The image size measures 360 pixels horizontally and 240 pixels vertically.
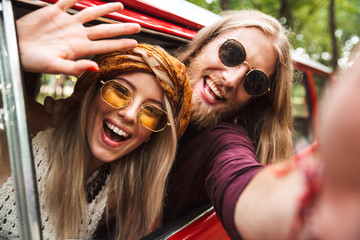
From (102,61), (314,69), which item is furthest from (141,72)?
(314,69)

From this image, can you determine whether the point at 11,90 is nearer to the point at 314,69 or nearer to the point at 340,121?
the point at 340,121

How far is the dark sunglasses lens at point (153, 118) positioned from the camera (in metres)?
1.51

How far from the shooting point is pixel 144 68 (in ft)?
4.87

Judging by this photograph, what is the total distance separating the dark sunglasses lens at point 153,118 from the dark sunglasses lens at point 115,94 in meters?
0.10

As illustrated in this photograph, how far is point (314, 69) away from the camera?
13.3 feet

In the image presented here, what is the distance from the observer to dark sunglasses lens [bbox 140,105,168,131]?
1507 mm

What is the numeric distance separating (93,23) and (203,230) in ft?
4.04

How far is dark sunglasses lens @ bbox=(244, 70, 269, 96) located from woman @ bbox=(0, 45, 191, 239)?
1.85 ft

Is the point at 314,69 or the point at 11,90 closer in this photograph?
the point at 11,90

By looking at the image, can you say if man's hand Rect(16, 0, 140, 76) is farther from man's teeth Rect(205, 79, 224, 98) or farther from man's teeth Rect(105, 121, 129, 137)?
man's teeth Rect(205, 79, 224, 98)

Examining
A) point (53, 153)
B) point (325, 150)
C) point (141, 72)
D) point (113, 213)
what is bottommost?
point (113, 213)

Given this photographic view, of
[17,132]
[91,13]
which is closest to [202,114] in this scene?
[91,13]

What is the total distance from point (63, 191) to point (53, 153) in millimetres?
205

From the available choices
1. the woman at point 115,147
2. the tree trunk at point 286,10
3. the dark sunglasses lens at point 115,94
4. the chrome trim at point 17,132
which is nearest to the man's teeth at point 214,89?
the woman at point 115,147
